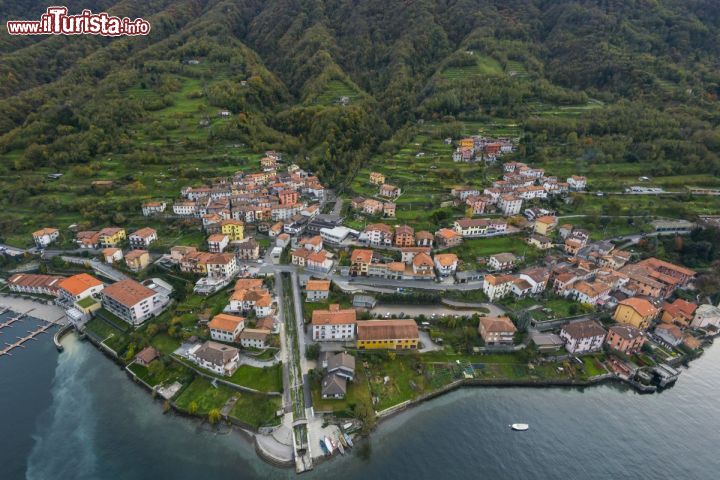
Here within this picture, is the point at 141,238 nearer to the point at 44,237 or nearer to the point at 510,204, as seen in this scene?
the point at 44,237

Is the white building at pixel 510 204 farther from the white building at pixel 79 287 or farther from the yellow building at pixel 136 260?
the white building at pixel 79 287

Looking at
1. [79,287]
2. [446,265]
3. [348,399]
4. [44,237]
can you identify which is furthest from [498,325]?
[44,237]

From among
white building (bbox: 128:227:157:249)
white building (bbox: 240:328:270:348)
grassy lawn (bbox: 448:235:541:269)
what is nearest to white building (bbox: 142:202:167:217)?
white building (bbox: 128:227:157:249)

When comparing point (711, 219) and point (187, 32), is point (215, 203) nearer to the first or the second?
point (711, 219)

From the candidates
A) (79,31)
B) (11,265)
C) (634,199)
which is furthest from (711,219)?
(79,31)

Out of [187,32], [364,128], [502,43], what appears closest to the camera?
[364,128]

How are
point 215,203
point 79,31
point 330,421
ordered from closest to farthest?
point 330,421 → point 215,203 → point 79,31
